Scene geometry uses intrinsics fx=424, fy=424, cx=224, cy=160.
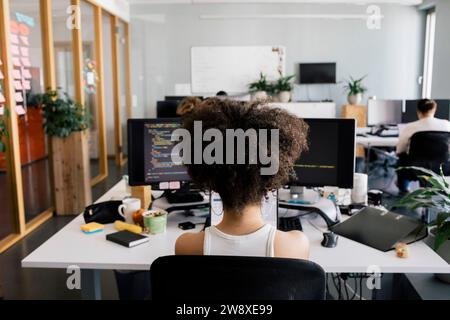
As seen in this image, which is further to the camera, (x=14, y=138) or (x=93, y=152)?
(x=93, y=152)

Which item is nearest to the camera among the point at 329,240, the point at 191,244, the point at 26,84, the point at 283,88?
the point at 191,244

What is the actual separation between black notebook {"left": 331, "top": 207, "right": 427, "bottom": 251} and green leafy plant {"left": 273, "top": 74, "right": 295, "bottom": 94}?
5.44 metres

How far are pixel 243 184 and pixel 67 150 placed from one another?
3613 millimetres

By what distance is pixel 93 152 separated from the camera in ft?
21.1

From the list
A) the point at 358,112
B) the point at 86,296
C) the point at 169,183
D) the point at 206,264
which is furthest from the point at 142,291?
the point at 358,112

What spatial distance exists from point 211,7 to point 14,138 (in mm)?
5033

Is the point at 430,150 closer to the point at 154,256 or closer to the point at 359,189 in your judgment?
the point at 359,189

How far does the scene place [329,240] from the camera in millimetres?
1800

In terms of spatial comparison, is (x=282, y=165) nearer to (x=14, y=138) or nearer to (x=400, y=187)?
(x=14, y=138)

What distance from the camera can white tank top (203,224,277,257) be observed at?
4.10ft

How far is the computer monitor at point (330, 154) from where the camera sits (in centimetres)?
208

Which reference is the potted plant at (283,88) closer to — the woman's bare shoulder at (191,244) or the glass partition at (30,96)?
the glass partition at (30,96)

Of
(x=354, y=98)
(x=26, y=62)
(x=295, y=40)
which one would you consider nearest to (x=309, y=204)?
(x=26, y=62)

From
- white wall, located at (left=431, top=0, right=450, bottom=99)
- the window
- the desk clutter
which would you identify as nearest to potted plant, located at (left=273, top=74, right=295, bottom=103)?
white wall, located at (left=431, top=0, right=450, bottom=99)
